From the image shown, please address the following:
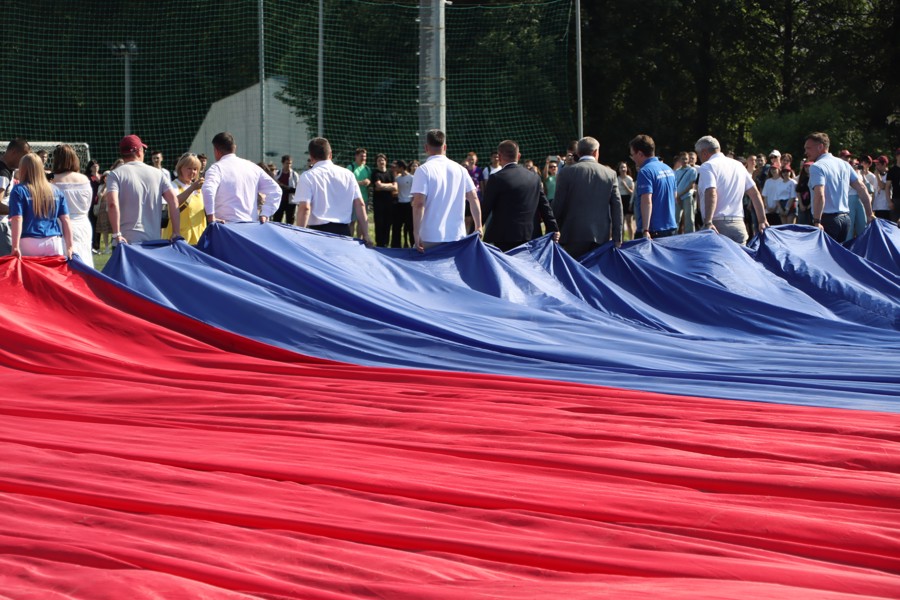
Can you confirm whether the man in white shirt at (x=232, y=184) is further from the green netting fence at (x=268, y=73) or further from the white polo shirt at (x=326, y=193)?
the green netting fence at (x=268, y=73)

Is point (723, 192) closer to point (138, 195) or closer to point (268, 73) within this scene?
point (138, 195)

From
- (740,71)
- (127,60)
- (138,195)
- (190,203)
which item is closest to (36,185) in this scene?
(138,195)

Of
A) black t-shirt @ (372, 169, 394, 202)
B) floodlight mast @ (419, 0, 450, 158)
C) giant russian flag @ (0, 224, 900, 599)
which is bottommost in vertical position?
giant russian flag @ (0, 224, 900, 599)

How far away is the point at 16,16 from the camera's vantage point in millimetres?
22234

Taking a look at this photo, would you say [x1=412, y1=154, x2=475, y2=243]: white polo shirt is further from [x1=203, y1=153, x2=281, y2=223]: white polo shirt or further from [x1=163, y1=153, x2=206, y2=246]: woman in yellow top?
[x1=163, y1=153, x2=206, y2=246]: woman in yellow top

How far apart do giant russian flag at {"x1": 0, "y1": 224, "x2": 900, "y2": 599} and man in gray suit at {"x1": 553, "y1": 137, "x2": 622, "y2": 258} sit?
0.45 m

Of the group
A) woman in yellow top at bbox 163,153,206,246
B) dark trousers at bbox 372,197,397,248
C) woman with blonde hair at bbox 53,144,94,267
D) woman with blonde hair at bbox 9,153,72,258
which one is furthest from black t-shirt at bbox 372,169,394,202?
woman with blonde hair at bbox 9,153,72,258

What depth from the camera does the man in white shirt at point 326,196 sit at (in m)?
9.53

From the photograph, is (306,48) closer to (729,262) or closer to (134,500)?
(729,262)

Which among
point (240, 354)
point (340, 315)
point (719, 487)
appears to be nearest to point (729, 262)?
point (340, 315)

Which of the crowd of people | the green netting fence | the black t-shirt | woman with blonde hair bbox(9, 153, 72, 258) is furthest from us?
the green netting fence

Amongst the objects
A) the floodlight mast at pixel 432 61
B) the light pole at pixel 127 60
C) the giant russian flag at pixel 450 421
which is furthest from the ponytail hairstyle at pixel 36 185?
the light pole at pixel 127 60

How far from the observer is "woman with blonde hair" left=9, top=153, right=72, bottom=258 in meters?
7.88

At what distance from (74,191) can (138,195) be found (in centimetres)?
55
